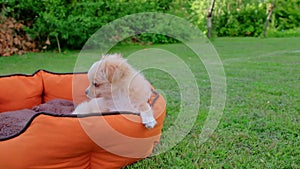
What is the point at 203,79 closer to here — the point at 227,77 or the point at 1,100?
the point at 227,77

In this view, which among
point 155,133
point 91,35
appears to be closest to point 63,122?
point 155,133

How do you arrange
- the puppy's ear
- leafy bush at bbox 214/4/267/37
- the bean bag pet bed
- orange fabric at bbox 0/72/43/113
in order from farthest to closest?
leafy bush at bbox 214/4/267/37
orange fabric at bbox 0/72/43/113
the puppy's ear
the bean bag pet bed

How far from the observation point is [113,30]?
8.95m

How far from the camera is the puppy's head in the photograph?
7.68 ft

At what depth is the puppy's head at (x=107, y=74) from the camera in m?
2.34

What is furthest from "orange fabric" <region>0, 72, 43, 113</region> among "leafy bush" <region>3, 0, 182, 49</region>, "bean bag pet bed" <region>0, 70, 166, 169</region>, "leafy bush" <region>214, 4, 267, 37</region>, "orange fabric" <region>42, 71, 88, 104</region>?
"leafy bush" <region>214, 4, 267, 37</region>

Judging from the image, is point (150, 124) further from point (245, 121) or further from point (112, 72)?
point (245, 121)

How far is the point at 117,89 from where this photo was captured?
2.40 meters

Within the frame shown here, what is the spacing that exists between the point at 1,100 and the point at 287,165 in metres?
2.70

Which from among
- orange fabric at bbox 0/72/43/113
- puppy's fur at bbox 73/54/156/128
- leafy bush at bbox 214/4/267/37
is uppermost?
puppy's fur at bbox 73/54/156/128

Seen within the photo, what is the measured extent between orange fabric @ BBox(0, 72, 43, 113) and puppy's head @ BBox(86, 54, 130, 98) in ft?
4.16

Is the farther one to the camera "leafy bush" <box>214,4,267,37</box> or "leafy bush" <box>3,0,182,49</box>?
"leafy bush" <box>214,4,267,37</box>

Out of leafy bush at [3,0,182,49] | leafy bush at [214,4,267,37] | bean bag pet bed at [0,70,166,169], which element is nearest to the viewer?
bean bag pet bed at [0,70,166,169]

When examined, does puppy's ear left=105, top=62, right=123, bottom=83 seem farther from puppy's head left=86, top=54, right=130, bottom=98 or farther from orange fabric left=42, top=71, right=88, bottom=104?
orange fabric left=42, top=71, right=88, bottom=104
